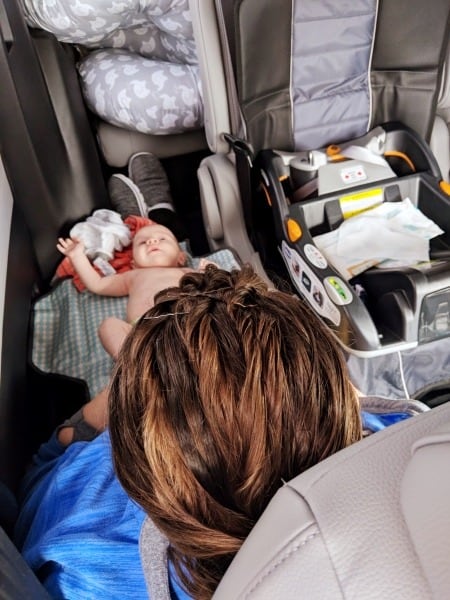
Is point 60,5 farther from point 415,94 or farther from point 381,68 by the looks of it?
point 415,94

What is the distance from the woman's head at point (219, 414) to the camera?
534 mm

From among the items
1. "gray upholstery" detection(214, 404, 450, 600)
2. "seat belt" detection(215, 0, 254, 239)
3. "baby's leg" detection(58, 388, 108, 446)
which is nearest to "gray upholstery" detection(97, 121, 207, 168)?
"seat belt" detection(215, 0, 254, 239)

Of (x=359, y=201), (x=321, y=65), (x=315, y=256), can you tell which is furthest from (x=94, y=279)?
(x=321, y=65)

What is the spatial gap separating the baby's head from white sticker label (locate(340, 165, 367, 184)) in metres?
0.50

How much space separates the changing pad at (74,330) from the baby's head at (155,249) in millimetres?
74

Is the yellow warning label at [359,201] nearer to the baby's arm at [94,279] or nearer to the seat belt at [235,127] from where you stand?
the seat belt at [235,127]

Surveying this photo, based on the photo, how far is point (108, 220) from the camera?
1639mm

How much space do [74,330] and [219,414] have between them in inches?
37.7

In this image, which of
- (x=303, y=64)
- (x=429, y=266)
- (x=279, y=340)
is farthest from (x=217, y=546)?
(x=303, y=64)

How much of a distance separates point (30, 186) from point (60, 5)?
20.3 inches

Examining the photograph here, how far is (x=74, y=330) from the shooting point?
1.40 metres

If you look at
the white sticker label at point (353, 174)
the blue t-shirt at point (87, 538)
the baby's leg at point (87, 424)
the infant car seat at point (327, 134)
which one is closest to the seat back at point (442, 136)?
the infant car seat at point (327, 134)

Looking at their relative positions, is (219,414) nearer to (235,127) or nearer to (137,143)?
(235,127)

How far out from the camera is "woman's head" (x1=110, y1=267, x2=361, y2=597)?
534 millimetres
